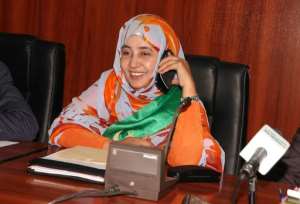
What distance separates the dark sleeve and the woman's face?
1.35ft

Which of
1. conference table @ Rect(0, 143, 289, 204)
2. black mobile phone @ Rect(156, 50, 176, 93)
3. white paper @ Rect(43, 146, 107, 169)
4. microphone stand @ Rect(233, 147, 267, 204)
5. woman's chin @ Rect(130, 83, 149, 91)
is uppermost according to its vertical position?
black mobile phone @ Rect(156, 50, 176, 93)

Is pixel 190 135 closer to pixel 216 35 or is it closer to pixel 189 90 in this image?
pixel 189 90

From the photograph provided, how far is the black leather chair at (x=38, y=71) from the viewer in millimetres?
2129

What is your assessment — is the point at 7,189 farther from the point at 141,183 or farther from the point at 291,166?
the point at 291,166

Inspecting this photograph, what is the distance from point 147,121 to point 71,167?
1.95ft

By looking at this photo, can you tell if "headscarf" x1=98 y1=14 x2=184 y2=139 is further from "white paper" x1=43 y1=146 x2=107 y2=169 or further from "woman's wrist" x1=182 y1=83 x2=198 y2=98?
"white paper" x1=43 y1=146 x2=107 y2=169

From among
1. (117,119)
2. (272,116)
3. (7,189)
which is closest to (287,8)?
(272,116)

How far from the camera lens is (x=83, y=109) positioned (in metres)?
1.99

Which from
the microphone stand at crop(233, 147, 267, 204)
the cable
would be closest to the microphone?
the microphone stand at crop(233, 147, 267, 204)

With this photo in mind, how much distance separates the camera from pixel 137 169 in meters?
1.23

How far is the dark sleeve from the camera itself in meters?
1.91

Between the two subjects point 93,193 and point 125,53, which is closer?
point 93,193

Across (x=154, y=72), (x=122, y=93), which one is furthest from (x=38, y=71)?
(x=154, y=72)

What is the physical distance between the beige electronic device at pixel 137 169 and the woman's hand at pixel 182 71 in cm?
64
